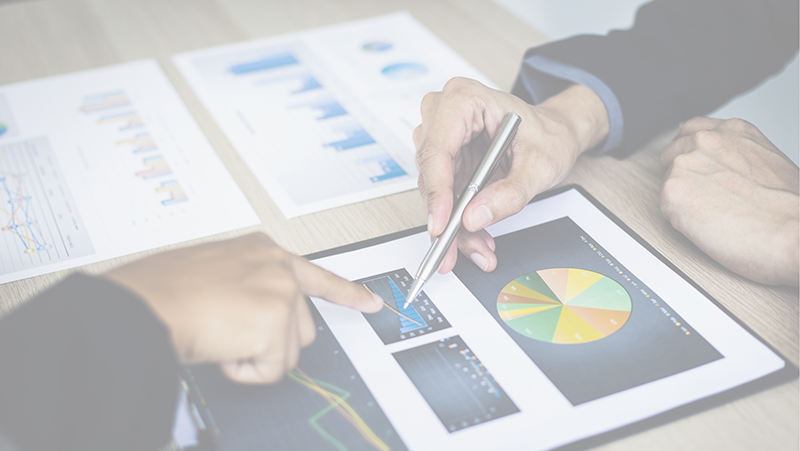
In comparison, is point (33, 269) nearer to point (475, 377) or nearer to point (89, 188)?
point (89, 188)

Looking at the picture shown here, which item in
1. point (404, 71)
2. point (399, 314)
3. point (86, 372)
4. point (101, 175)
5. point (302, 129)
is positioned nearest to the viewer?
point (86, 372)

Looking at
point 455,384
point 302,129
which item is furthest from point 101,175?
point 455,384

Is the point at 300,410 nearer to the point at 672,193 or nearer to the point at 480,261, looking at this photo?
the point at 480,261

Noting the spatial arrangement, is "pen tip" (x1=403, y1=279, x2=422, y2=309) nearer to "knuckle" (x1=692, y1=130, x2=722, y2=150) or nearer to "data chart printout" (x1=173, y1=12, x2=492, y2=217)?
"data chart printout" (x1=173, y1=12, x2=492, y2=217)

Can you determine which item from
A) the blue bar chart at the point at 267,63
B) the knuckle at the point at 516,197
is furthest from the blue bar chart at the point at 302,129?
the knuckle at the point at 516,197

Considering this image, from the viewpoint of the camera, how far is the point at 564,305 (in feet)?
2.33

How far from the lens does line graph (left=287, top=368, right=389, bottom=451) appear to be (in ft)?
1.86

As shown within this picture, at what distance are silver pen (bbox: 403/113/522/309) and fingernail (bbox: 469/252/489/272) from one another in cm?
4

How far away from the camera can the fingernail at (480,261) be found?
759 millimetres

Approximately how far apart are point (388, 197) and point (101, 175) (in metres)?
0.42

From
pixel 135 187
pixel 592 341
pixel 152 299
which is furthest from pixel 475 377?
pixel 135 187

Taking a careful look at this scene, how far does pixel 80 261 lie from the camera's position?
2.59 ft

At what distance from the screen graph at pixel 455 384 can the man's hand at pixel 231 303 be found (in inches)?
4.3

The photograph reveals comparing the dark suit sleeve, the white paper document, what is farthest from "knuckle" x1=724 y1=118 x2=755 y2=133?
the white paper document
